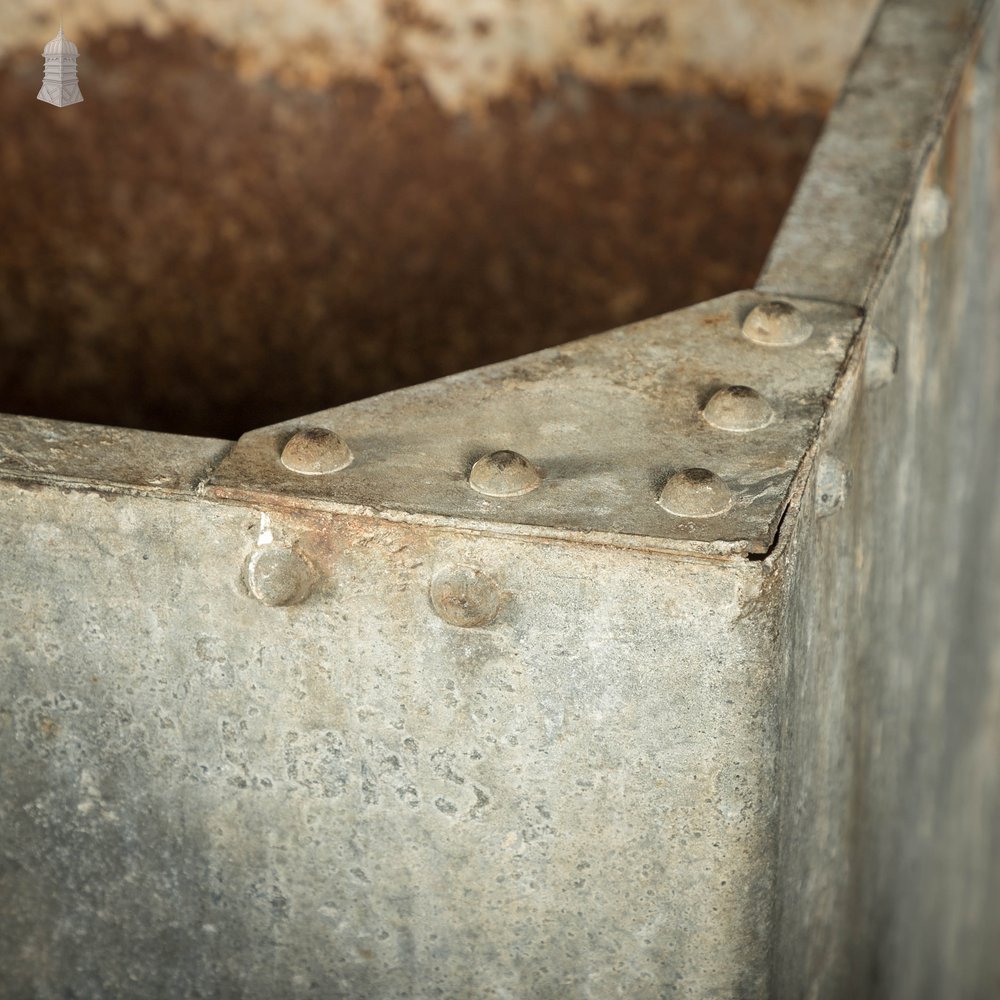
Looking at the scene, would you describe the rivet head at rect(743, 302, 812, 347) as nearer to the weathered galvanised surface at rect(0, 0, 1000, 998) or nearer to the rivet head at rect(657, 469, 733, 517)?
the weathered galvanised surface at rect(0, 0, 1000, 998)

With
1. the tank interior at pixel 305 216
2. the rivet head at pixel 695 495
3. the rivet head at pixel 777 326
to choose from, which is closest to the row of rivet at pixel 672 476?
the rivet head at pixel 695 495

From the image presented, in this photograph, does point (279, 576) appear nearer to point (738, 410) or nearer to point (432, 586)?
point (432, 586)

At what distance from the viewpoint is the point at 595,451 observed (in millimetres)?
1514

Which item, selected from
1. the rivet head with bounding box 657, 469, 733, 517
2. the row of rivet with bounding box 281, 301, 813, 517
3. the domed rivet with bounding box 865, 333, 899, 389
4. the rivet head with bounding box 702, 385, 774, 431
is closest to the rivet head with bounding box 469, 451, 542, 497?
the row of rivet with bounding box 281, 301, 813, 517

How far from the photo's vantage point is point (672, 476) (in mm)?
1415

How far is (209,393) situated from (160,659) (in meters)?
2.14

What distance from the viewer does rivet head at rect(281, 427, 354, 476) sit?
4.82ft

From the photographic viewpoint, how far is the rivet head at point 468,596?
4.58 ft

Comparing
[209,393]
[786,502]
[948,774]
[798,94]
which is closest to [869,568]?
[786,502]

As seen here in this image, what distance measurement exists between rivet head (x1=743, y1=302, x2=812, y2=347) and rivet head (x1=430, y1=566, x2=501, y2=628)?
0.51 meters

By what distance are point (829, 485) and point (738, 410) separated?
0.12 metres

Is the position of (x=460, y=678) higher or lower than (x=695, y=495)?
lower

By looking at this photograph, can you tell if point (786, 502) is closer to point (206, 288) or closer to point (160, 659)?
point (160, 659)

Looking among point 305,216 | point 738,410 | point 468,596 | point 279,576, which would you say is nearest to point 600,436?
point 738,410
